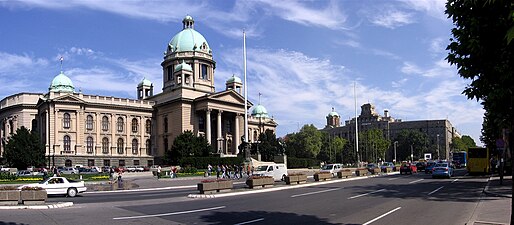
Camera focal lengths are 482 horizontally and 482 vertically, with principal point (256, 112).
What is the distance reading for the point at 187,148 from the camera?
8631 centimetres

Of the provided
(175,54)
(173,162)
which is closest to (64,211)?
(173,162)

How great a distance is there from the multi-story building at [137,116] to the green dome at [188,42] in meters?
0.24

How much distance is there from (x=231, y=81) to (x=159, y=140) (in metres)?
26.1

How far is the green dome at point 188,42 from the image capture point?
373 feet

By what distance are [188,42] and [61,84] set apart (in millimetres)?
29921

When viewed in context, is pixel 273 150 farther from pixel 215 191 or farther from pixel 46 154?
pixel 215 191

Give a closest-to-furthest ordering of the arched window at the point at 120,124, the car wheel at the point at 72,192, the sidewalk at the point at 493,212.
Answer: the sidewalk at the point at 493,212 → the car wheel at the point at 72,192 → the arched window at the point at 120,124

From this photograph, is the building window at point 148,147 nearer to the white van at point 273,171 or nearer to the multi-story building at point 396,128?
the white van at point 273,171

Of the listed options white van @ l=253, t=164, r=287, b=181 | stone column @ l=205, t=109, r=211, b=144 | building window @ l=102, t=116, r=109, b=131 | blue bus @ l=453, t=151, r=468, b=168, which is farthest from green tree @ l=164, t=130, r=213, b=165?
blue bus @ l=453, t=151, r=468, b=168

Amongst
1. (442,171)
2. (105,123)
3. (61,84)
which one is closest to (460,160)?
(442,171)

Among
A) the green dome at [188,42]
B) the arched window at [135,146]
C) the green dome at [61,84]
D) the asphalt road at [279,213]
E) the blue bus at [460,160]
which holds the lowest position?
the blue bus at [460,160]

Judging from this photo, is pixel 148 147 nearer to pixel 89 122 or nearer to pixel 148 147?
pixel 148 147

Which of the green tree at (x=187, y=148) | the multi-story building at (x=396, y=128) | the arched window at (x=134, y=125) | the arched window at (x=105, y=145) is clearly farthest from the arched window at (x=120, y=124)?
the multi-story building at (x=396, y=128)

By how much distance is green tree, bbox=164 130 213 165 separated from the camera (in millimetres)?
86250
